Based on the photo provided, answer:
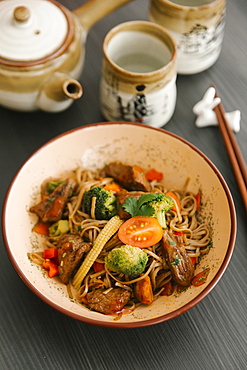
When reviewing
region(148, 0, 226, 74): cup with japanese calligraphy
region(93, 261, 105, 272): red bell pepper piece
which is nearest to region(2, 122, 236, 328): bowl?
region(93, 261, 105, 272): red bell pepper piece

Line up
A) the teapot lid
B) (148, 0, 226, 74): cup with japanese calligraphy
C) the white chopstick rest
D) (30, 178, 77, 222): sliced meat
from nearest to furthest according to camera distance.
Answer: (30, 178, 77, 222): sliced meat
the teapot lid
(148, 0, 226, 74): cup with japanese calligraphy
the white chopstick rest

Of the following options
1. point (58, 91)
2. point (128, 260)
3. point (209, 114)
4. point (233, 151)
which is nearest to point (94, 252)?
point (128, 260)

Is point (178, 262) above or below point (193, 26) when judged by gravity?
below

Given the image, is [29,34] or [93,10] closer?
[29,34]

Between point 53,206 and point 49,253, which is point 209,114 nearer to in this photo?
point 53,206

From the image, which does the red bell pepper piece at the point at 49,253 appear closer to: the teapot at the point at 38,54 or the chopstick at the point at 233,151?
the teapot at the point at 38,54

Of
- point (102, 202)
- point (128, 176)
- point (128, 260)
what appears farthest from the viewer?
point (128, 176)

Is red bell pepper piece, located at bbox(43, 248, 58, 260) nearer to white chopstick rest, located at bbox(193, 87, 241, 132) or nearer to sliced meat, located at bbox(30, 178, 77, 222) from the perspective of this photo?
sliced meat, located at bbox(30, 178, 77, 222)
